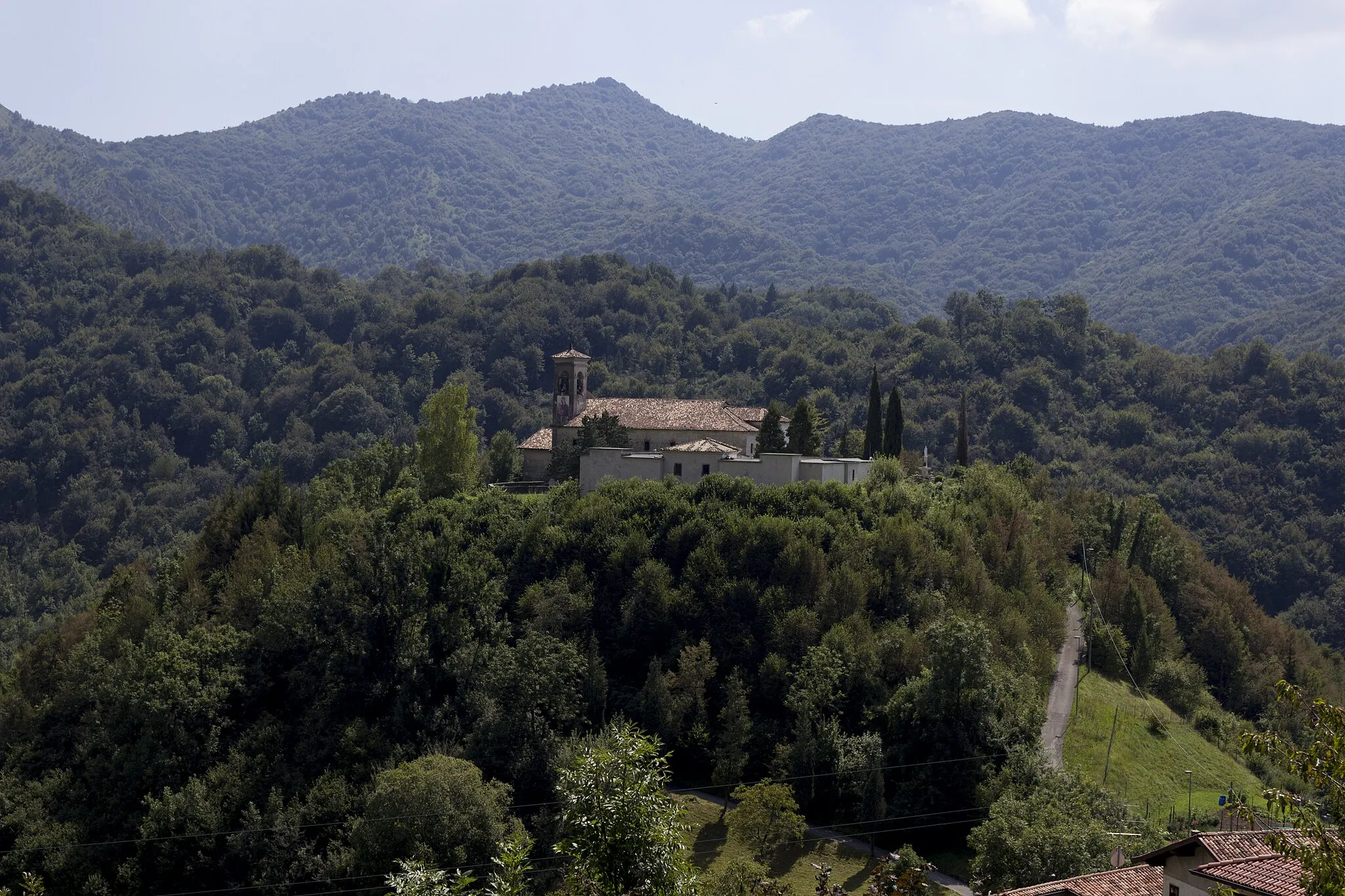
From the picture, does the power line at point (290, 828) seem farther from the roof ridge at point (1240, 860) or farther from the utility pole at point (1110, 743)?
the roof ridge at point (1240, 860)

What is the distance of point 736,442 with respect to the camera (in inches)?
2562

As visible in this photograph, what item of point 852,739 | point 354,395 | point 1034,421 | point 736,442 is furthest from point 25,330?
point 852,739

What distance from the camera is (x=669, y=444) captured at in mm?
66062

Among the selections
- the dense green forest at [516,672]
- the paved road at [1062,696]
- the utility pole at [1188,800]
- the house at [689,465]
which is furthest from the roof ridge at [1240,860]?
the house at [689,465]

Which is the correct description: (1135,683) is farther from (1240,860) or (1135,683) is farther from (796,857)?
(1240,860)

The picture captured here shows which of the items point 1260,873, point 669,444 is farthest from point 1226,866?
point 669,444

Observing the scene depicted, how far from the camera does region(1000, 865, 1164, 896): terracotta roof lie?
1030 inches

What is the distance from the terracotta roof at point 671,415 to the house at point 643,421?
31mm

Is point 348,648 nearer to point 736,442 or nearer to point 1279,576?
point 736,442

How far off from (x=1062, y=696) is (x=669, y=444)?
69.9 ft

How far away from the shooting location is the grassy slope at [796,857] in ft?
140

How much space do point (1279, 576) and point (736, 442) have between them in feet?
206

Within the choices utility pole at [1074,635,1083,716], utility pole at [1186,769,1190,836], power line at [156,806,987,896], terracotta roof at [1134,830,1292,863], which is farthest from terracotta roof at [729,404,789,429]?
terracotta roof at [1134,830,1292,863]

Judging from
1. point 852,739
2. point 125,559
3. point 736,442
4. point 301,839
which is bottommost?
point 125,559
